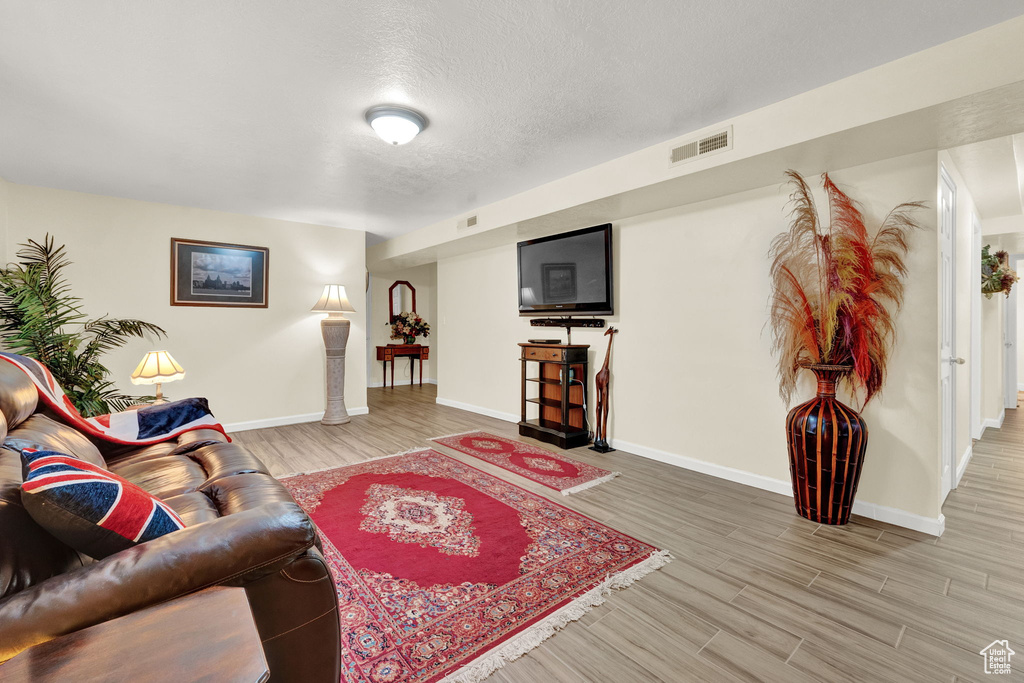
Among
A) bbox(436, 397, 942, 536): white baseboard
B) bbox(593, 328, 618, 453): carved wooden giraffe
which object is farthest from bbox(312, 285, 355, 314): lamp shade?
bbox(436, 397, 942, 536): white baseboard

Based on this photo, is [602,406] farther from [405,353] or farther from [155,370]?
[405,353]

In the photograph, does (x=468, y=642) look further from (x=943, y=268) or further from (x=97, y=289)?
(x=97, y=289)

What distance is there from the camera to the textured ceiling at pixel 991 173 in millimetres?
2746

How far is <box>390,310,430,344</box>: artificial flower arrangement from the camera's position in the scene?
8.37 meters

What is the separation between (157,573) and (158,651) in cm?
18

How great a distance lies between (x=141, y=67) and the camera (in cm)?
222

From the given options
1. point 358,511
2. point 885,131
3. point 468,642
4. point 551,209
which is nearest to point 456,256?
point 551,209

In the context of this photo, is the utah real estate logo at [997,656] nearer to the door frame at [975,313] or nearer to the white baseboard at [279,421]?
the door frame at [975,313]

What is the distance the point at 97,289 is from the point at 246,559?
4664 millimetres

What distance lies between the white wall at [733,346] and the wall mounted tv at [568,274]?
0.50 ft


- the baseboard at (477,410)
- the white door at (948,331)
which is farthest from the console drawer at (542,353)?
the white door at (948,331)

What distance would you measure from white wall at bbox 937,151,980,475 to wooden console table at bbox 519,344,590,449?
2669 mm

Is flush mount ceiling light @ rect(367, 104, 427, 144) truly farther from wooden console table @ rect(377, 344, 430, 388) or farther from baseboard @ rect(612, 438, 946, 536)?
wooden console table @ rect(377, 344, 430, 388)

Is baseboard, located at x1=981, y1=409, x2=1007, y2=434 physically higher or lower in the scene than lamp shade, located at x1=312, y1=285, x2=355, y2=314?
lower
